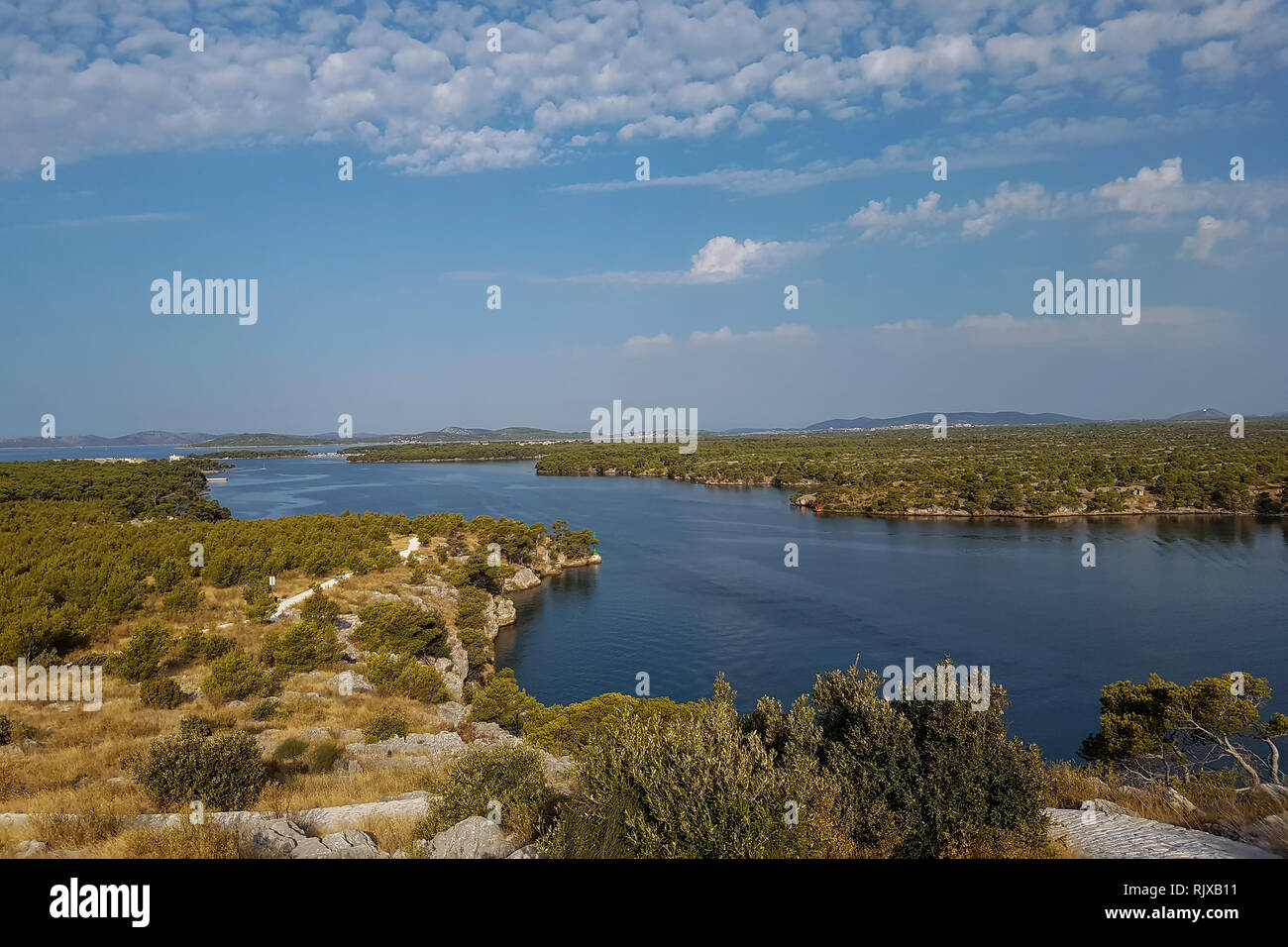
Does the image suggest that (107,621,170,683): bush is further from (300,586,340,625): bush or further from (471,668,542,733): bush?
(471,668,542,733): bush

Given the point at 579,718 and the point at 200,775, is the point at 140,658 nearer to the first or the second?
the point at 579,718

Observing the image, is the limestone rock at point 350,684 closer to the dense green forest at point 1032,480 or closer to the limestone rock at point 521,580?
the limestone rock at point 521,580

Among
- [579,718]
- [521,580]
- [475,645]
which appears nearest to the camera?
[579,718]

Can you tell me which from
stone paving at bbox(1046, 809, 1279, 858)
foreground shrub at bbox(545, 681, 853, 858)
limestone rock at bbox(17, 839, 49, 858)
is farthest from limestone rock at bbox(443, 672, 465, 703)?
stone paving at bbox(1046, 809, 1279, 858)

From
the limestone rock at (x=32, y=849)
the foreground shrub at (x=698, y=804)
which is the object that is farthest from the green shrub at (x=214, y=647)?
the foreground shrub at (x=698, y=804)

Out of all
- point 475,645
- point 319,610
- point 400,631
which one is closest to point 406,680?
point 400,631
